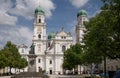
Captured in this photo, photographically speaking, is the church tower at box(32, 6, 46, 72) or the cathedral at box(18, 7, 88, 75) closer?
the cathedral at box(18, 7, 88, 75)

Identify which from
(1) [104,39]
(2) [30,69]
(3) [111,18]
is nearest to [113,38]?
(1) [104,39]

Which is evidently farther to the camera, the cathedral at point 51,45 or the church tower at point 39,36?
the church tower at point 39,36

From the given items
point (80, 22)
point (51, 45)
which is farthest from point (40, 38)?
point (80, 22)

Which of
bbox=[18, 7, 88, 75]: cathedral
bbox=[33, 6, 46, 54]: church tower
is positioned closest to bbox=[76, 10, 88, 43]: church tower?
bbox=[18, 7, 88, 75]: cathedral

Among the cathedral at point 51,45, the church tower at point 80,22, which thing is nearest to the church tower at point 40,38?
the cathedral at point 51,45

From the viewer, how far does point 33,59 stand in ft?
239

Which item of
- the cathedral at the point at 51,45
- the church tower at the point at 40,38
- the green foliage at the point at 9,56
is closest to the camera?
the green foliage at the point at 9,56

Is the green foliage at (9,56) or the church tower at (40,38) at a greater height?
the church tower at (40,38)

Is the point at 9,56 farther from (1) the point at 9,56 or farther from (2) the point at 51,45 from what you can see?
(2) the point at 51,45

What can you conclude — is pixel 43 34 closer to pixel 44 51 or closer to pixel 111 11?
pixel 44 51

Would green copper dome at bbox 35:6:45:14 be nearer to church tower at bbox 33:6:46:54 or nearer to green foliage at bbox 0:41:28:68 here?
church tower at bbox 33:6:46:54

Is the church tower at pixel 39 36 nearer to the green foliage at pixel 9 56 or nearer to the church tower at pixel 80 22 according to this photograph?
the church tower at pixel 80 22

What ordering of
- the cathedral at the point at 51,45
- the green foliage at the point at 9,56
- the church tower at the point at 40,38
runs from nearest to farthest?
the green foliage at the point at 9,56 < the cathedral at the point at 51,45 < the church tower at the point at 40,38

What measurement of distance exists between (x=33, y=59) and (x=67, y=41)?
85465 mm
